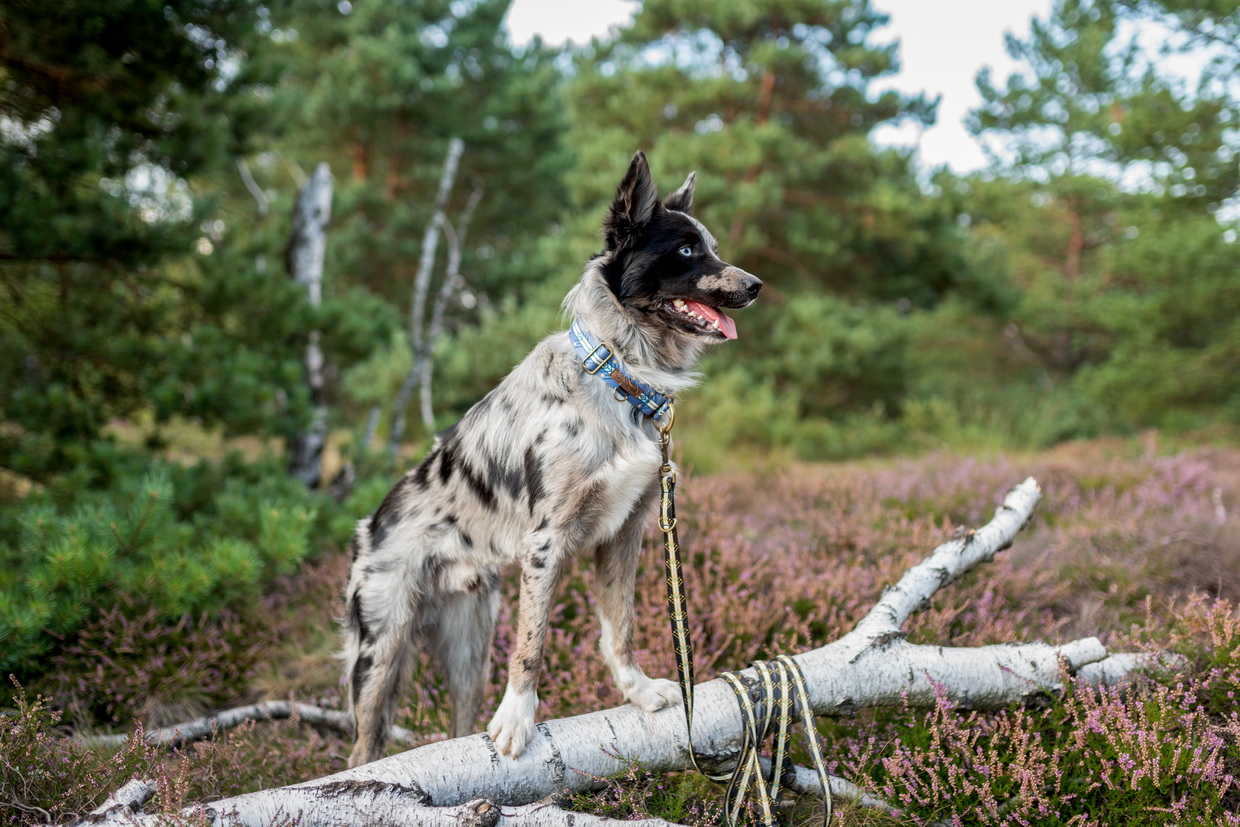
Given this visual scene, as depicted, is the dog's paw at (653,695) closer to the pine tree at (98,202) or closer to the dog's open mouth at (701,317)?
the dog's open mouth at (701,317)

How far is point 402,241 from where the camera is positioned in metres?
15.5

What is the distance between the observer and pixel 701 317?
Result: 2539 millimetres

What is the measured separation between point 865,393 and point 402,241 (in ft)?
33.7

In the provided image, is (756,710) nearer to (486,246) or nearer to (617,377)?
(617,377)

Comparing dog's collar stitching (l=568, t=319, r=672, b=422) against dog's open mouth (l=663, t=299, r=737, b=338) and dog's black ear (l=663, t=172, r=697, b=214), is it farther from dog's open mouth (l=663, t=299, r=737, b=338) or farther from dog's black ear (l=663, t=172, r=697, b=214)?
dog's black ear (l=663, t=172, r=697, b=214)

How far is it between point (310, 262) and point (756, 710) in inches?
236

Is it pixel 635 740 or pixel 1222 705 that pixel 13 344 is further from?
pixel 1222 705

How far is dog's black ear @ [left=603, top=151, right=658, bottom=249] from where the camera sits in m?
2.55

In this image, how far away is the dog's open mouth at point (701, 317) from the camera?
251cm

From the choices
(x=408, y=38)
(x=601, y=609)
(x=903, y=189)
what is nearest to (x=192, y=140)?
(x=601, y=609)

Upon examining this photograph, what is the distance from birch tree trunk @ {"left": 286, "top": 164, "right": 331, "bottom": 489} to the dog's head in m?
4.85

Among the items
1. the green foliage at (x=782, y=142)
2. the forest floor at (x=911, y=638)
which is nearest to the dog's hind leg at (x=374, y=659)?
the forest floor at (x=911, y=638)

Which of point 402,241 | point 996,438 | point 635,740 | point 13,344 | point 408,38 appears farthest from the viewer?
point 402,241

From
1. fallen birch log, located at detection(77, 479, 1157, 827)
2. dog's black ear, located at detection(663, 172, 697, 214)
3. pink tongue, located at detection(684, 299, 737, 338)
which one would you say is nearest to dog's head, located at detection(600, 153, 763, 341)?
pink tongue, located at detection(684, 299, 737, 338)
